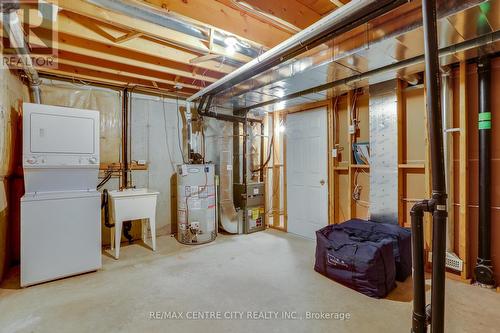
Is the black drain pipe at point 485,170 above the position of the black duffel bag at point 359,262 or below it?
above

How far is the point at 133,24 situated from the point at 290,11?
1332mm

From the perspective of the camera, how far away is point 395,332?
69.4 inches

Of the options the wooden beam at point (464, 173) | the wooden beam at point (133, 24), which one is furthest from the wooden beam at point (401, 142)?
the wooden beam at point (133, 24)

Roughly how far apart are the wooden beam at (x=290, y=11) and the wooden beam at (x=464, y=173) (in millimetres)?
1679

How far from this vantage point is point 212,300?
2186mm

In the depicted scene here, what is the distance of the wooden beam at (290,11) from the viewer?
1843mm

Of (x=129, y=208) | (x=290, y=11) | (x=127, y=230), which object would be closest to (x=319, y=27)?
(x=290, y=11)

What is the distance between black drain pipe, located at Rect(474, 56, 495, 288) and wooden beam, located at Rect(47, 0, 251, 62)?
2.36 metres

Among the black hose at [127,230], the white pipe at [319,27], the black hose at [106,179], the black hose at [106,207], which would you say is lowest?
the black hose at [127,230]

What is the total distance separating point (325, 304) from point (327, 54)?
2.22 metres

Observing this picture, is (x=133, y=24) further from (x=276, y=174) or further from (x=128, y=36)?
(x=276, y=174)

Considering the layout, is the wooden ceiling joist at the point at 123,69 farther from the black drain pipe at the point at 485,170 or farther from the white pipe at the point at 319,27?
the black drain pipe at the point at 485,170

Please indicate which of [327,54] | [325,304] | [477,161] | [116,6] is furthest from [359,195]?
[116,6]

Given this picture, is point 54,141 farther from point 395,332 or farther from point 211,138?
point 395,332
